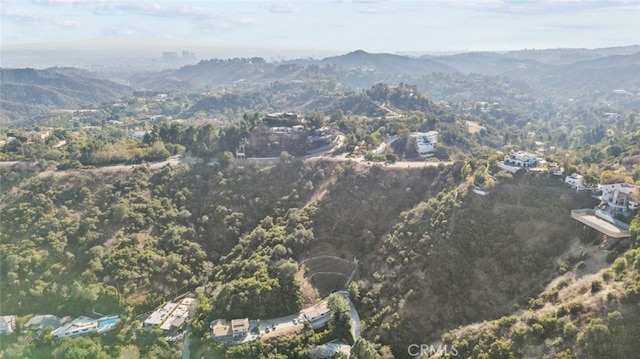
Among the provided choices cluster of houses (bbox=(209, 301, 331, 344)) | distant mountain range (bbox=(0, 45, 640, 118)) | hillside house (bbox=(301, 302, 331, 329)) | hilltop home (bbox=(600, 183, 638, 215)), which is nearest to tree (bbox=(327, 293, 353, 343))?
hillside house (bbox=(301, 302, 331, 329))

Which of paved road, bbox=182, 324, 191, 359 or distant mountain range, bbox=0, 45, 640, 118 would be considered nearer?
paved road, bbox=182, 324, 191, 359

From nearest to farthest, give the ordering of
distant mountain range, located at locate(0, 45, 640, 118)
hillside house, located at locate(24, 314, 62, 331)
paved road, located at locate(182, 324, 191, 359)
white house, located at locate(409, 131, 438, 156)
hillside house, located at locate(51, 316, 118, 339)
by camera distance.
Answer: paved road, located at locate(182, 324, 191, 359) < hillside house, located at locate(51, 316, 118, 339) < hillside house, located at locate(24, 314, 62, 331) < white house, located at locate(409, 131, 438, 156) < distant mountain range, located at locate(0, 45, 640, 118)

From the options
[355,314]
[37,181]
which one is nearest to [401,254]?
[355,314]

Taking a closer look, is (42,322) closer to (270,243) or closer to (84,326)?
(84,326)

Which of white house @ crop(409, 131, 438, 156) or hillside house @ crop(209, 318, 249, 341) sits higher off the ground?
white house @ crop(409, 131, 438, 156)

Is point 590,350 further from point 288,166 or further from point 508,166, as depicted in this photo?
point 288,166

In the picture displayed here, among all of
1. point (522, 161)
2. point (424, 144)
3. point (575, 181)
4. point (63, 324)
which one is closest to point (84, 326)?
point (63, 324)

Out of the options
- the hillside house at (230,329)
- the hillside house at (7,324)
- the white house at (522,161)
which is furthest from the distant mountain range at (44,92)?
the white house at (522,161)

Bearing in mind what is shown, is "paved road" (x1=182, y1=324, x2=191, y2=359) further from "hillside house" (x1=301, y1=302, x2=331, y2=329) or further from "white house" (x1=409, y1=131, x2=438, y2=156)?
"white house" (x1=409, y1=131, x2=438, y2=156)
